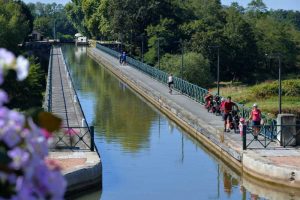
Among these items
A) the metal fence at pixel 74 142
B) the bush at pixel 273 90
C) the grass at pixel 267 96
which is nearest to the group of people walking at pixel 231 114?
the metal fence at pixel 74 142

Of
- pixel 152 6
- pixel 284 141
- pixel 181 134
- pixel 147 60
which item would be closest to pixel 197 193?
pixel 284 141

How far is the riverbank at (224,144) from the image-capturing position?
15.7m

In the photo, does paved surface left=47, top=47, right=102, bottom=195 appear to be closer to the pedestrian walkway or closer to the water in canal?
the pedestrian walkway

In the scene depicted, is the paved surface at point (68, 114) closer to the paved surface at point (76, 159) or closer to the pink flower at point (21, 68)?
the paved surface at point (76, 159)

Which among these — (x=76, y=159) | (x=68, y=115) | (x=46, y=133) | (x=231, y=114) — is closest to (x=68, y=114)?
(x=68, y=115)

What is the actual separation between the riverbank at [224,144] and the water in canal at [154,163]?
0.31m

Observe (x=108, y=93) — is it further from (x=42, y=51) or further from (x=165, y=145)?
(x=42, y=51)

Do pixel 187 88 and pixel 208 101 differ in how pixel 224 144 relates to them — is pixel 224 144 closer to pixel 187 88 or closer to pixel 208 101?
pixel 208 101

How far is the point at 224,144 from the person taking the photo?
65.2 feet

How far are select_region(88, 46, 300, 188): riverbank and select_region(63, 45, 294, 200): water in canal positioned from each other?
31 cm

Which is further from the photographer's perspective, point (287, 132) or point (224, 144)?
point (224, 144)

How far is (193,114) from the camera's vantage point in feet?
85.7

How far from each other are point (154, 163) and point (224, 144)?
92.8 inches

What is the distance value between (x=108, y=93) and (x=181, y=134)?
15.1 metres
